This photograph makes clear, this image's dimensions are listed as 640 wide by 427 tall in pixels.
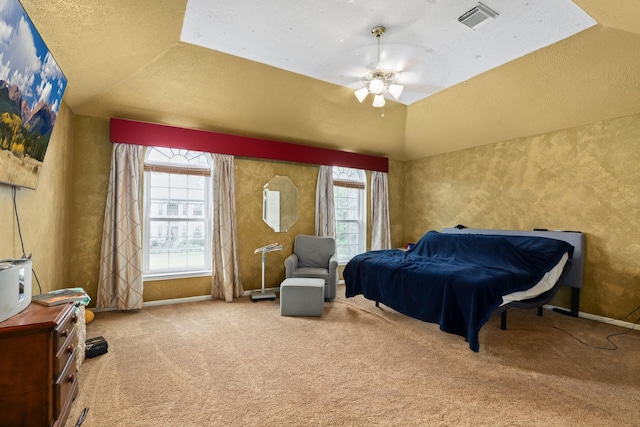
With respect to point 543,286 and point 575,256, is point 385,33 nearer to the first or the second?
point 543,286

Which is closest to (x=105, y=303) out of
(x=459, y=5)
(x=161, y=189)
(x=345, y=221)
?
(x=161, y=189)

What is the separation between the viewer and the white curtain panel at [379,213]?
6.16 meters

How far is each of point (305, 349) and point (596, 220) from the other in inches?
161

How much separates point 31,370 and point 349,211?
5.18m

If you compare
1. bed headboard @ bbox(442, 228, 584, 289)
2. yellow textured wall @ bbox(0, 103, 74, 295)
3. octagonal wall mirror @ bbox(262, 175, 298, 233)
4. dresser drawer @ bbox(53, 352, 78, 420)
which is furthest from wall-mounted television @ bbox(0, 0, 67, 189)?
bed headboard @ bbox(442, 228, 584, 289)

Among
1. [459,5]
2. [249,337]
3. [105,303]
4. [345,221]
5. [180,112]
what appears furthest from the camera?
[345,221]

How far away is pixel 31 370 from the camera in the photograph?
1510 millimetres

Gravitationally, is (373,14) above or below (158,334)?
above

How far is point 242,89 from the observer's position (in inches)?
165

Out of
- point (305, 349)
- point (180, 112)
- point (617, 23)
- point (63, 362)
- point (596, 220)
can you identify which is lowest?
point (305, 349)

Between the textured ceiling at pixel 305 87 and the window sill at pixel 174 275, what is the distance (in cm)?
220

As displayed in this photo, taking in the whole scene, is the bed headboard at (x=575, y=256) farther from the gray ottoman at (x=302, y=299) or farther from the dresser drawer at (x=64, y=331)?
the dresser drawer at (x=64, y=331)

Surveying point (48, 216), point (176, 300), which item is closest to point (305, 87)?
point (48, 216)

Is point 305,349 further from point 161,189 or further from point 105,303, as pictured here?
point 161,189
